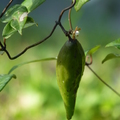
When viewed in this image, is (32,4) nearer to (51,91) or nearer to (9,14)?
(9,14)

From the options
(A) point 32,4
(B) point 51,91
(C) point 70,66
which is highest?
(A) point 32,4

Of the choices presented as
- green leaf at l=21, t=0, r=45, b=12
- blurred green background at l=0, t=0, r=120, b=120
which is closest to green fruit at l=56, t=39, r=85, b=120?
green leaf at l=21, t=0, r=45, b=12

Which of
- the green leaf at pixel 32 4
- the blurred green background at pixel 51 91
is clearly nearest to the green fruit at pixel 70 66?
the green leaf at pixel 32 4

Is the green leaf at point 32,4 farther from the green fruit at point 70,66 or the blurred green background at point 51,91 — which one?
the blurred green background at point 51,91

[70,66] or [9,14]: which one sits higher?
[9,14]

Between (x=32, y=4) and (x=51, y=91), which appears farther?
(x=51, y=91)

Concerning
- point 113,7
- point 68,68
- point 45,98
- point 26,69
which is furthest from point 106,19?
point 68,68

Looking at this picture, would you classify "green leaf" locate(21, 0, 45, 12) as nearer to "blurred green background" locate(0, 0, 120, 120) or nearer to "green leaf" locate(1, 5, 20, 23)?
"green leaf" locate(1, 5, 20, 23)

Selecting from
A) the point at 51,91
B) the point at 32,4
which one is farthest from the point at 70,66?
the point at 51,91
